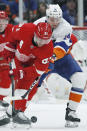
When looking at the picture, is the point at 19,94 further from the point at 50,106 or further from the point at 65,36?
the point at 50,106

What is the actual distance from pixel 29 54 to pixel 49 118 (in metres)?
0.90

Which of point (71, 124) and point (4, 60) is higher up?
point (4, 60)

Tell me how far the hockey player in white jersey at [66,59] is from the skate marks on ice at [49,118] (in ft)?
0.43

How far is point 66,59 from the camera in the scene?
15.5 ft

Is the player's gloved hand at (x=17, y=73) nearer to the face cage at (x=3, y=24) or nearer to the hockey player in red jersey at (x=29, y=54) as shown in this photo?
the hockey player in red jersey at (x=29, y=54)

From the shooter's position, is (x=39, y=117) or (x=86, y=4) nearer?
(x=39, y=117)

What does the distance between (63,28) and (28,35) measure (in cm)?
48

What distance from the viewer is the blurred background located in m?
7.75

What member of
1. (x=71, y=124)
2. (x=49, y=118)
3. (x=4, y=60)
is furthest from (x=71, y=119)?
(x=4, y=60)

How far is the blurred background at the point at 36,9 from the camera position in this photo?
25.4 ft

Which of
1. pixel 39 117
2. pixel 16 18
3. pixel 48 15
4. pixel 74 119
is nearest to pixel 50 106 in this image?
pixel 39 117

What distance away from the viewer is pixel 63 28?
4684mm

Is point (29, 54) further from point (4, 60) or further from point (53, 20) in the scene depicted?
point (4, 60)

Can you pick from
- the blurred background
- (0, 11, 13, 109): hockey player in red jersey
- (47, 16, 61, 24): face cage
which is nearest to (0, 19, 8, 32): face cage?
(0, 11, 13, 109): hockey player in red jersey
